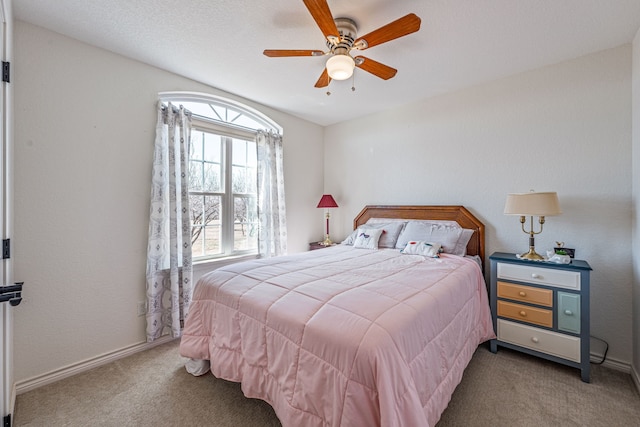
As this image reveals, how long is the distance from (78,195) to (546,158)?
412 cm

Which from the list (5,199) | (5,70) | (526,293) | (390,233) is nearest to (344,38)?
(5,70)

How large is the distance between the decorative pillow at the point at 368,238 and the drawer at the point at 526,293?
1276 mm

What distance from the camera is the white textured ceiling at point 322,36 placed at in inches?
71.3

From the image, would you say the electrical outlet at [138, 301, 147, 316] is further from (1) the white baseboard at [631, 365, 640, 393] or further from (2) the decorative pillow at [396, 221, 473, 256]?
(1) the white baseboard at [631, 365, 640, 393]

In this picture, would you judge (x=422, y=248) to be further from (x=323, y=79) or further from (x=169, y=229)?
(x=169, y=229)

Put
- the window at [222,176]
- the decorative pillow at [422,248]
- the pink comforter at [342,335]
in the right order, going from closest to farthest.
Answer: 1. the pink comforter at [342,335]
2. the decorative pillow at [422,248]
3. the window at [222,176]

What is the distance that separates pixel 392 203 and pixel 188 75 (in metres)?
2.80

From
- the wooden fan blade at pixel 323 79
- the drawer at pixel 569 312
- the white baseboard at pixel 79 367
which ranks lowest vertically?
the white baseboard at pixel 79 367

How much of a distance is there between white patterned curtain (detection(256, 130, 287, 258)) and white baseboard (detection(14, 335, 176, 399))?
1522mm

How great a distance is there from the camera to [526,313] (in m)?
2.24

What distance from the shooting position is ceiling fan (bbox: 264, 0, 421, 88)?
5.02 feet

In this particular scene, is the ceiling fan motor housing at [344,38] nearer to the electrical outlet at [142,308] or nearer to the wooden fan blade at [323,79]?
the wooden fan blade at [323,79]

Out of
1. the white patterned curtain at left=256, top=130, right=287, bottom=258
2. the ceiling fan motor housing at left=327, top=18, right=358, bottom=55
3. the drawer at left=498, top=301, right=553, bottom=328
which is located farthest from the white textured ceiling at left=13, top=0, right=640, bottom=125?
the drawer at left=498, top=301, right=553, bottom=328

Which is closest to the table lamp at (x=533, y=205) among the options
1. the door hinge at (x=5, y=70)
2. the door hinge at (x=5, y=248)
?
the door hinge at (x=5, y=248)
